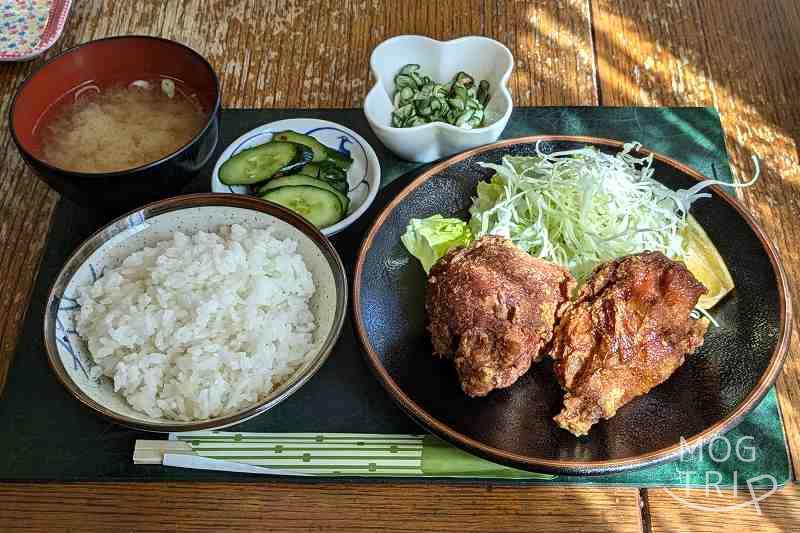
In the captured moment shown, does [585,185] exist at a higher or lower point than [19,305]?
higher

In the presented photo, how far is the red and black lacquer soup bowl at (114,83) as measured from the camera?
8.20ft

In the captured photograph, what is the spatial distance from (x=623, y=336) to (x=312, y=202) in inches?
46.2

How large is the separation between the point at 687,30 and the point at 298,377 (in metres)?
2.66

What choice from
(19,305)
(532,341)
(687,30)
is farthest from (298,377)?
(687,30)

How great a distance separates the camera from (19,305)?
2732mm

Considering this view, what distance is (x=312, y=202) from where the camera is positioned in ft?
8.78

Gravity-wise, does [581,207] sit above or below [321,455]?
above

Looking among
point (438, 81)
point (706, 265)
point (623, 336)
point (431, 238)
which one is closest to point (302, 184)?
point (431, 238)

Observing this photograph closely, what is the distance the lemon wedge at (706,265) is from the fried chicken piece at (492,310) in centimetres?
49

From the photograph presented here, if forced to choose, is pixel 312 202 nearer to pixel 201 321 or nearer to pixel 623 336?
pixel 201 321

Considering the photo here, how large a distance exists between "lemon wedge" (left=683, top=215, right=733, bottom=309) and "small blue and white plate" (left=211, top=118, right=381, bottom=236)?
1.14 m

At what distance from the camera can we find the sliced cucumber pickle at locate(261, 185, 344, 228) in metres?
2.66

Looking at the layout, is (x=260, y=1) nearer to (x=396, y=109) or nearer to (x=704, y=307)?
(x=396, y=109)

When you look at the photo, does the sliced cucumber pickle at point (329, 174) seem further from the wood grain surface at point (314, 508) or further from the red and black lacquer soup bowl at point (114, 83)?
the wood grain surface at point (314, 508)
